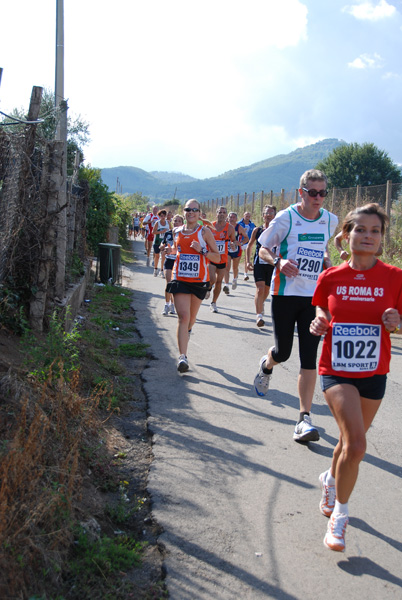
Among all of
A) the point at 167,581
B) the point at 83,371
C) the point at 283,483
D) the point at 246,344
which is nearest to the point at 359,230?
the point at 283,483

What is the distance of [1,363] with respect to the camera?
4730mm

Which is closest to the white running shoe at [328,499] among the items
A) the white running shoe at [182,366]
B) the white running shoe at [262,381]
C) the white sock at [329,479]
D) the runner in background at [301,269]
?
the white sock at [329,479]

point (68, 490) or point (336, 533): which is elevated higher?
point (68, 490)

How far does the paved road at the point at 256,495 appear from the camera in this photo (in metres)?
3.05

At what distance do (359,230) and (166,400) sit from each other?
3.15 meters

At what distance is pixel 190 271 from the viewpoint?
284 inches

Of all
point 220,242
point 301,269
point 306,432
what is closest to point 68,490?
point 306,432

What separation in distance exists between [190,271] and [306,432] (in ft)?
9.44

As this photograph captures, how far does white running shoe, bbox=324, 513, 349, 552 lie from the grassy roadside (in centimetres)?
94

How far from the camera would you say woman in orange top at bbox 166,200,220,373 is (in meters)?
7.11

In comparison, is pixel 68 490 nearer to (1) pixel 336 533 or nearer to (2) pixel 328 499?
(1) pixel 336 533

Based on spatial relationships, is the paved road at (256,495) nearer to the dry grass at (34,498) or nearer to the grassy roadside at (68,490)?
the grassy roadside at (68,490)

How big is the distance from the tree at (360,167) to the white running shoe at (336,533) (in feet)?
195

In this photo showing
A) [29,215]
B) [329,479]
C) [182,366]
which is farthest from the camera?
A: [182,366]
